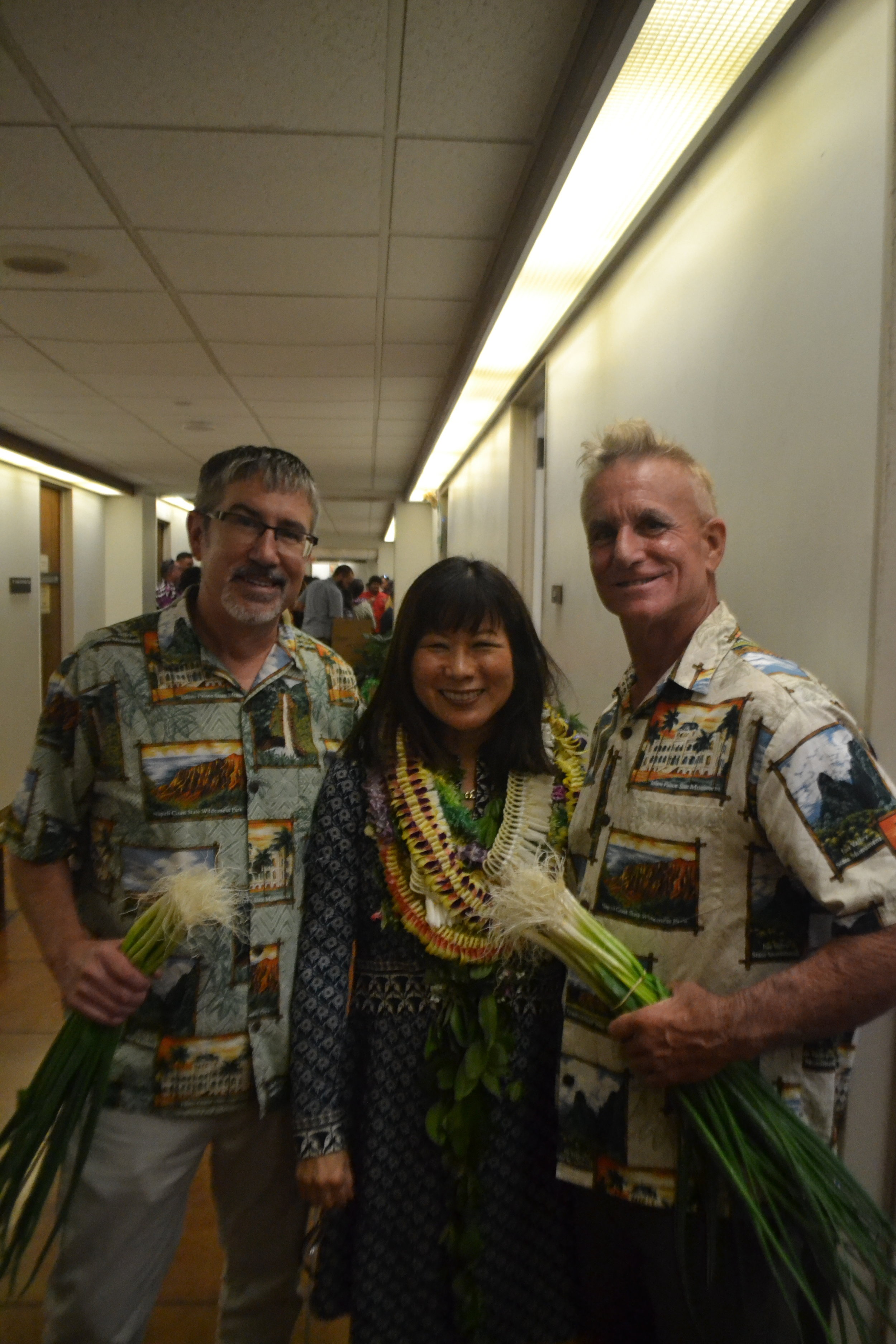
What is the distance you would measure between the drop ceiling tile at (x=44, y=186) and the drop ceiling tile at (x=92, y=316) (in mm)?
699

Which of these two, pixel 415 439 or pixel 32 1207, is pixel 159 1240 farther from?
pixel 415 439

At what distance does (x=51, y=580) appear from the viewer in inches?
330

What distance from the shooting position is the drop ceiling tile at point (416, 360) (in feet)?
13.6

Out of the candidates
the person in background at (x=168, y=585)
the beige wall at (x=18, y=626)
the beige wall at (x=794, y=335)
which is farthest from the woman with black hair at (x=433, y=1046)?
the person in background at (x=168, y=585)

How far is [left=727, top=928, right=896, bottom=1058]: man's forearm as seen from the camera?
1030 millimetres

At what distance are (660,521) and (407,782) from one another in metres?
0.62

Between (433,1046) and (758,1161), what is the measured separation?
0.50 m

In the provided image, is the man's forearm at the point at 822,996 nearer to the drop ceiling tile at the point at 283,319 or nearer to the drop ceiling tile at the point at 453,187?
the drop ceiling tile at the point at 453,187

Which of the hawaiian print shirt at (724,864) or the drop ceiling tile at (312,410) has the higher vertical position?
the drop ceiling tile at (312,410)

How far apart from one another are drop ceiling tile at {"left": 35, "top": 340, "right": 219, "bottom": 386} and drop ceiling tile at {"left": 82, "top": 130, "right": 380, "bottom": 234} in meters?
1.50

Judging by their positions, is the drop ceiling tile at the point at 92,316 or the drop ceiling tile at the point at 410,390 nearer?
the drop ceiling tile at the point at 92,316

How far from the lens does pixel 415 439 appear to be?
6680mm

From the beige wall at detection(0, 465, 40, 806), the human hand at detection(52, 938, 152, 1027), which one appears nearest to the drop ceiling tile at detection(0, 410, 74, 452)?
the beige wall at detection(0, 465, 40, 806)

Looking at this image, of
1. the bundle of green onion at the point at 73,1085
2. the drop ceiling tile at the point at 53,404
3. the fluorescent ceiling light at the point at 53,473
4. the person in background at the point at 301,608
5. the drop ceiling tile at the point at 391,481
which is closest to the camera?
A: the bundle of green onion at the point at 73,1085
